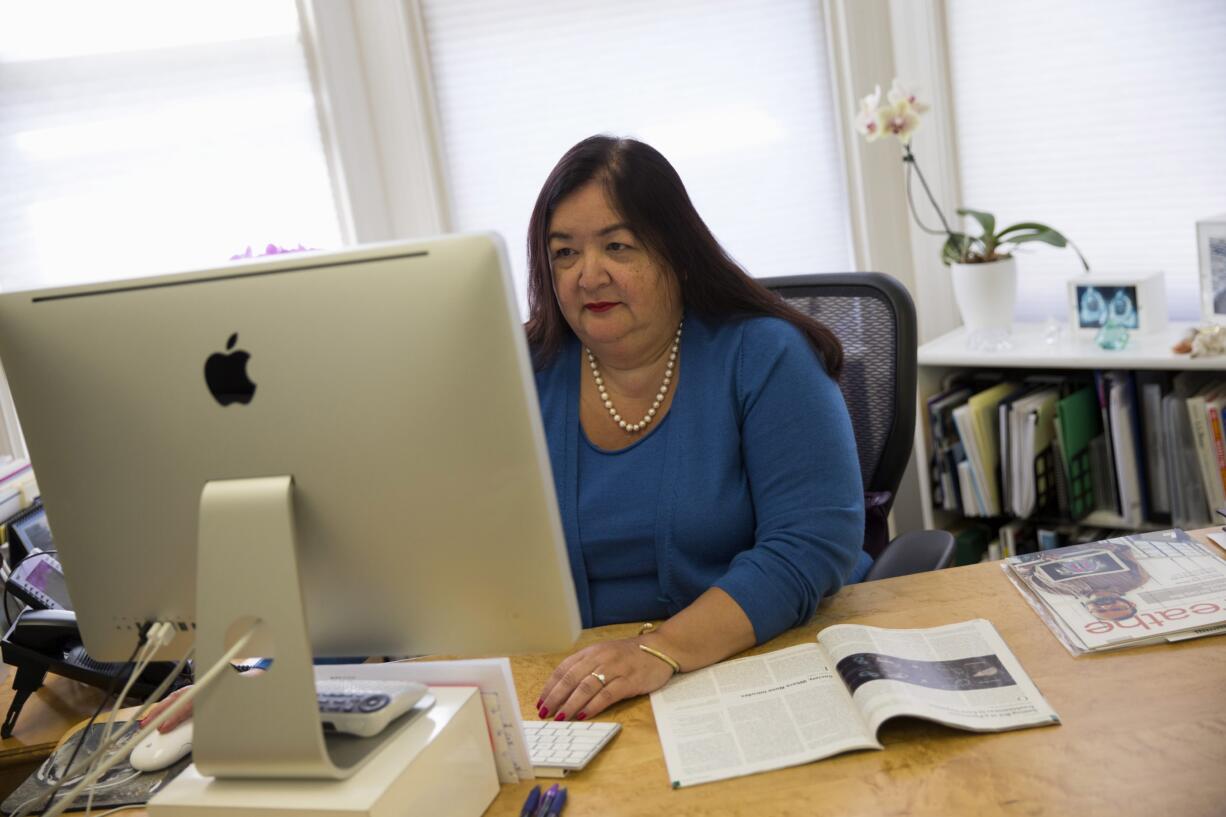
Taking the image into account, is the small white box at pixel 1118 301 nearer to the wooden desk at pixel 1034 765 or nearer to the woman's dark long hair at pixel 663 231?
the woman's dark long hair at pixel 663 231

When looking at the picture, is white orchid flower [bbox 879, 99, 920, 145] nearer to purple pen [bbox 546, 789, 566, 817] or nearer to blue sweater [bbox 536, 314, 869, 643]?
blue sweater [bbox 536, 314, 869, 643]

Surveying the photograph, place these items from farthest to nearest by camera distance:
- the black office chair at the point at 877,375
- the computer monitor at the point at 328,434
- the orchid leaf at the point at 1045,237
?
the orchid leaf at the point at 1045,237, the black office chair at the point at 877,375, the computer monitor at the point at 328,434

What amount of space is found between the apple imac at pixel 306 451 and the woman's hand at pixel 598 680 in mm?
243

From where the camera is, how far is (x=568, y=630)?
1.04 metres

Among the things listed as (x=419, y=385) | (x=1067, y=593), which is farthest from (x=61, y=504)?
(x=1067, y=593)

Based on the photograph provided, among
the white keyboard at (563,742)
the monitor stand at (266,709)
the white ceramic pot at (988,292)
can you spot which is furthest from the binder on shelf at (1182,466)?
the monitor stand at (266,709)

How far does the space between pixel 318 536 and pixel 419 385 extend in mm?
184

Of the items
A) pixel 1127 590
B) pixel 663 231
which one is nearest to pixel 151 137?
pixel 663 231

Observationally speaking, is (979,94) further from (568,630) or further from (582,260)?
A: (568,630)

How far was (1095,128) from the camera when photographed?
2.85 metres

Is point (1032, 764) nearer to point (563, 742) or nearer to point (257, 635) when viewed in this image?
point (563, 742)

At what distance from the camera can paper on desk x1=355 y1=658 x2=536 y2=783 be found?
1161 millimetres

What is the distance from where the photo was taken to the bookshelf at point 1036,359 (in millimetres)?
2455

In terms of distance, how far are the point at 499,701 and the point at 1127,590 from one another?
0.74 m
